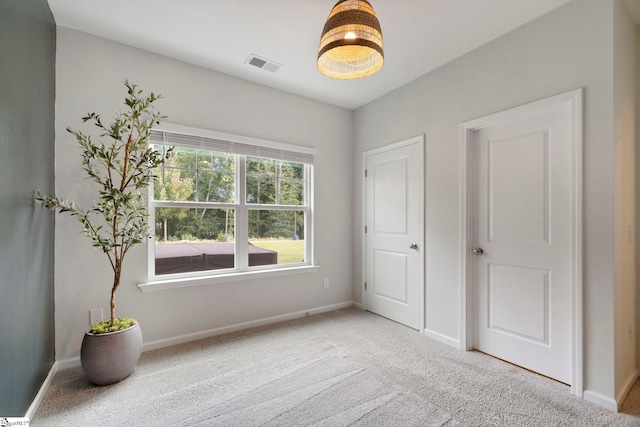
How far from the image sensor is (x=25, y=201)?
168 centimetres

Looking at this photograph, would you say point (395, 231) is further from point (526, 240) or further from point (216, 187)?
point (216, 187)

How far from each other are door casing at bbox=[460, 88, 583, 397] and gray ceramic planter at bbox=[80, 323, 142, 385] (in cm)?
275

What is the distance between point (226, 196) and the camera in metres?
3.06

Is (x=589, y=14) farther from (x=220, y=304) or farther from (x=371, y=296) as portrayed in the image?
(x=220, y=304)

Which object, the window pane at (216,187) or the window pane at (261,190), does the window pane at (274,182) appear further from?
the window pane at (216,187)

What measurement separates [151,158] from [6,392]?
1.53 m

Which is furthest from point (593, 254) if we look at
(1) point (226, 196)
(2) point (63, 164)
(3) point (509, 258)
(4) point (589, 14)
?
(2) point (63, 164)

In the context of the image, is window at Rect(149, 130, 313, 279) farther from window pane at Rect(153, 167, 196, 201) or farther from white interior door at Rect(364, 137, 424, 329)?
white interior door at Rect(364, 137, 424, 329)

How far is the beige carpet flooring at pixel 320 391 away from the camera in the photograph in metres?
1.71

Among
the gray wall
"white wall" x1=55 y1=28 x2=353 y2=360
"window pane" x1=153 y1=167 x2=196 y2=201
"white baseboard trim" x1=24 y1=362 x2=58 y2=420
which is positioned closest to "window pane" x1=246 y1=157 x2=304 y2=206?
"white wall" x1=55 y1=28 x2=353 y2=360

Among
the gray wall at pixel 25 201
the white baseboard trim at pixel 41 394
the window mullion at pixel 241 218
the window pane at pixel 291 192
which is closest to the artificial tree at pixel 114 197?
the gray wall at pixel 25 201

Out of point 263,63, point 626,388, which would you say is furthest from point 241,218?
point 626,388

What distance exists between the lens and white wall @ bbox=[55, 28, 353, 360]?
→ 228 centimetres

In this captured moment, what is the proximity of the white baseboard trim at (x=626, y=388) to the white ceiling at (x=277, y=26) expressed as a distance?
2665mm
